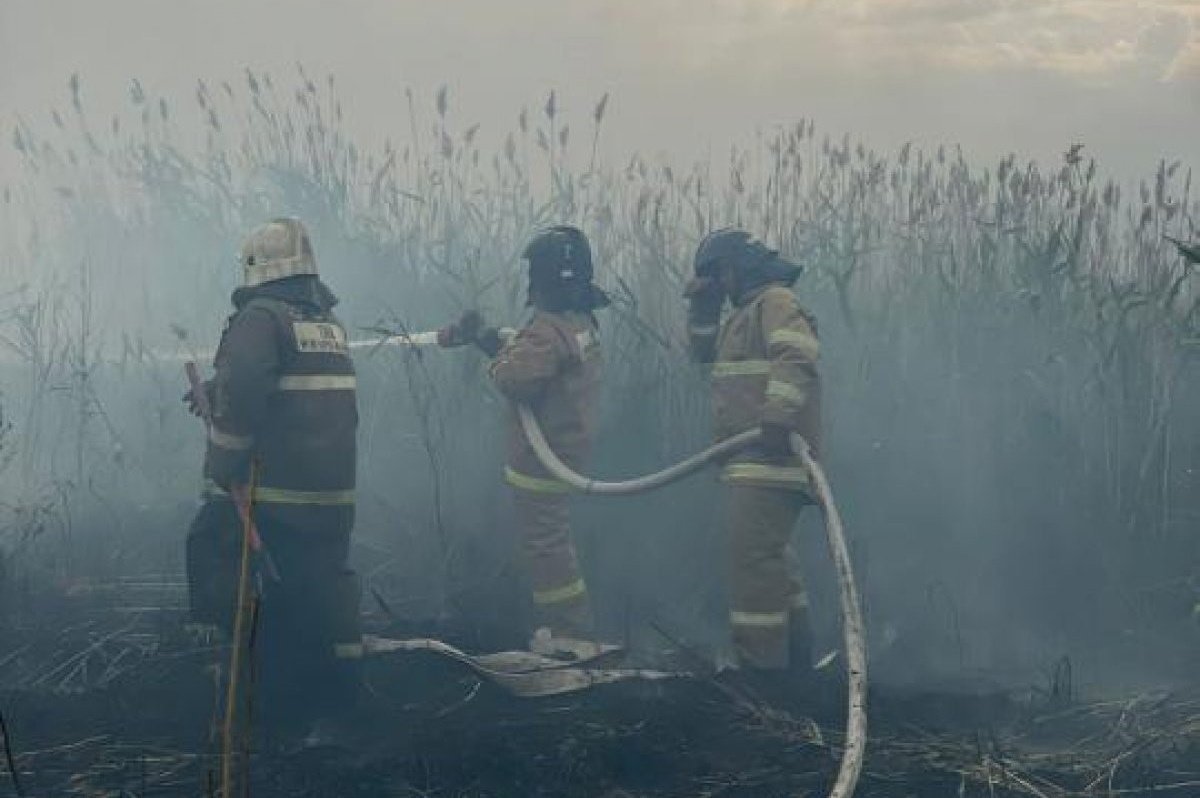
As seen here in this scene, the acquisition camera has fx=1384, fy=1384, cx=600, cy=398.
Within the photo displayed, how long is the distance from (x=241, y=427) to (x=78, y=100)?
3.96 meters

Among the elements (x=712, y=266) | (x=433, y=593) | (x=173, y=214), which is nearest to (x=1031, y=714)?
(x=712, y=266)

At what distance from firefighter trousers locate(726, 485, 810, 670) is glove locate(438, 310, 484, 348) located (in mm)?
1420

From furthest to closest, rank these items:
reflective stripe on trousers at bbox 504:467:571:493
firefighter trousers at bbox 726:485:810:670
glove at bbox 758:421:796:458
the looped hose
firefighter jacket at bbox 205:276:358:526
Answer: reflective stripe on trousers at bbox 504:467:571:493 → firefighter trousers at bbox 726:485:810:670 → glove at bbox 758:421:796:458 → firefighter jacket at bbox 205:276:358:526 → the looped hose

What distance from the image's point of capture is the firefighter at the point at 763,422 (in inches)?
223

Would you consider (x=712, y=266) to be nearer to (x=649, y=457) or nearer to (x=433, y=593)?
(x=649, y=457)

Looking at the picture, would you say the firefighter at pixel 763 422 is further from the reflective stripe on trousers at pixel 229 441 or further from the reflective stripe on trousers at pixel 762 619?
the reflective stripe on trousers at pixel 229 441

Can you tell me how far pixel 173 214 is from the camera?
8398 millimetres

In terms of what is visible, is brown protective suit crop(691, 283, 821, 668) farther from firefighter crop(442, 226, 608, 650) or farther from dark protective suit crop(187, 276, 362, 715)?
dark protective suit crop(187, 276, 362, 715)

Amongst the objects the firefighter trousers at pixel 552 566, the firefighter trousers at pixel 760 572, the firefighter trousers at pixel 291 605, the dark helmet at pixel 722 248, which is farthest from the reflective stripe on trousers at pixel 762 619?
the firefighter trousers at pixel 291 605

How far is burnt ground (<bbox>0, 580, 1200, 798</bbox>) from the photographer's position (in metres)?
4.36

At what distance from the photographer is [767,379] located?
586cm

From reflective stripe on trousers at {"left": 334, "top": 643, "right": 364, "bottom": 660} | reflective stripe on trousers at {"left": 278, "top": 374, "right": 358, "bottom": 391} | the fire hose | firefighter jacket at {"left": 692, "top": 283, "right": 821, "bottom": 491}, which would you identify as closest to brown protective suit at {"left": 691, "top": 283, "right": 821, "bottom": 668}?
firefighter jacket at {"left": 692, "top": 283, "right": 821, "bottom": 491}

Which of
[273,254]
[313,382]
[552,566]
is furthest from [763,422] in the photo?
[273,254]

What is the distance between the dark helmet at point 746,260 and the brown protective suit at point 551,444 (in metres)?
0.78
